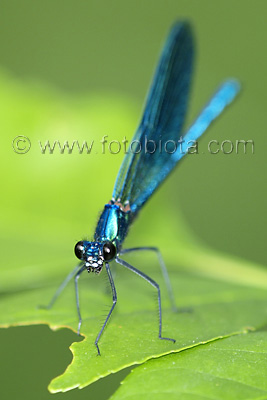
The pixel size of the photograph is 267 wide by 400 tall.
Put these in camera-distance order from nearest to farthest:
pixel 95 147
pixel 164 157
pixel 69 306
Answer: pixel 69 306
pixel 164 157
pixel 95 147

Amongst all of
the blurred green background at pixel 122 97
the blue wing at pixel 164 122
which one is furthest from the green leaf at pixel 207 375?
the blurred green background at pixel 122 97

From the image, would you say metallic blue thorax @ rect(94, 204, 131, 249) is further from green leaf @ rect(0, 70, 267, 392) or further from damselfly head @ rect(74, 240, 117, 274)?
green leaf @ rect(0, 70, 267, 392)

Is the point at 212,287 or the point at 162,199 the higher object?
the point at 162,199

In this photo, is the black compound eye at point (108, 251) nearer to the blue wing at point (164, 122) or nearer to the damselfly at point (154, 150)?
the damselfly at point (154, 150)

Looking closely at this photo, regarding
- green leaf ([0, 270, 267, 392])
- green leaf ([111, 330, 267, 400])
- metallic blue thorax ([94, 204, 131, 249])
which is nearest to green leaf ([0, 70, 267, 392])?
green leaf ([0, 270, 267, 392])

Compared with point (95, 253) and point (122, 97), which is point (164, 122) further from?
point (95, 253)

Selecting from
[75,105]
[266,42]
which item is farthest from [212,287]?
[266,42]

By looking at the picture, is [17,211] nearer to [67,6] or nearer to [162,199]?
[162,199]
